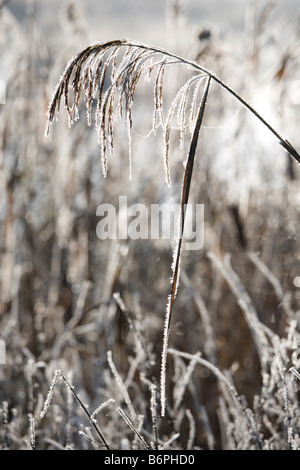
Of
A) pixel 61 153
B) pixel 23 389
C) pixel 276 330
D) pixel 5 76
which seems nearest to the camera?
pixel 23 389

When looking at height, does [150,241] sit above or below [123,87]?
below

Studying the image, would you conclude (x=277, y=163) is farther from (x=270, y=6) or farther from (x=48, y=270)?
(x=48, y=270)

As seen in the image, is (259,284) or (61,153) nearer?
(61,153)

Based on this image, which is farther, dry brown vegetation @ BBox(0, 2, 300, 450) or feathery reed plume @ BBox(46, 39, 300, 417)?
dry brown vegetation @ BBox(0, 2, 300, 450)

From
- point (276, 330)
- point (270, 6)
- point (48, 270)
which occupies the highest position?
point (270, 6)

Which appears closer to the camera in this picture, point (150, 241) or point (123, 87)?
point (123, 87)

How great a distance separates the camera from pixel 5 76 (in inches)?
73.2

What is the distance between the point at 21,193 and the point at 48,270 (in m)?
0.45

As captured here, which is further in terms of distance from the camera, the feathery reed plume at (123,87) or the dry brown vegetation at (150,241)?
the dry brown vegetation at (150,241)
